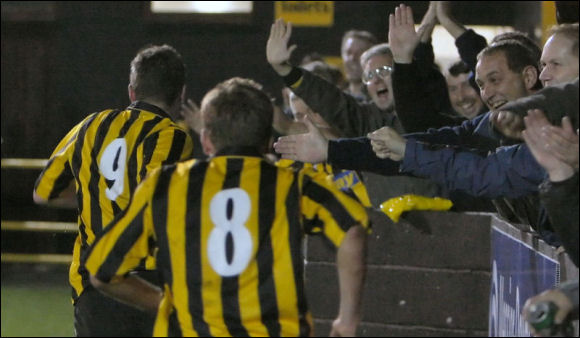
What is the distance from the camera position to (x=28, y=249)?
1367 centimetres

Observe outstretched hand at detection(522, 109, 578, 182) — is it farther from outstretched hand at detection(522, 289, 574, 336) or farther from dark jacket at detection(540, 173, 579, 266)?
outstretched hand at detection(522, 289, 574, 336)

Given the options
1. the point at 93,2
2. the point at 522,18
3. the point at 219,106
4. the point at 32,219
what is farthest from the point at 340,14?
the point at 219,106

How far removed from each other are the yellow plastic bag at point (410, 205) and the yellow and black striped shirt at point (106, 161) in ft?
3.42

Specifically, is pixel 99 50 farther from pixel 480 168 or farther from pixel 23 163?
pixel 480 168

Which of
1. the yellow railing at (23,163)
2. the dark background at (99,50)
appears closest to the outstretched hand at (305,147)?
the dark background at (99,50)

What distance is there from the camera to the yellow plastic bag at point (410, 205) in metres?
5.54

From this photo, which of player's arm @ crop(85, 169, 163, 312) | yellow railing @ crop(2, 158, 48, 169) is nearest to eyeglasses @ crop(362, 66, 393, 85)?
player's arm @ crop(85, 169, 163, 312)

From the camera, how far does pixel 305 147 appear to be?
468 centimetres

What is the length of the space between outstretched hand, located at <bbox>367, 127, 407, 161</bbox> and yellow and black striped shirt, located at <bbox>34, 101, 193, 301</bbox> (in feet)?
3.68

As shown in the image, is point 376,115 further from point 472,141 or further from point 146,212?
point 146,212

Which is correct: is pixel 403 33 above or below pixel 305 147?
above

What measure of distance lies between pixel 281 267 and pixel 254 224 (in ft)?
0.52

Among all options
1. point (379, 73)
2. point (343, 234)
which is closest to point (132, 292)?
point (343, 234)

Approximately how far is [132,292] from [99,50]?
950 cm
